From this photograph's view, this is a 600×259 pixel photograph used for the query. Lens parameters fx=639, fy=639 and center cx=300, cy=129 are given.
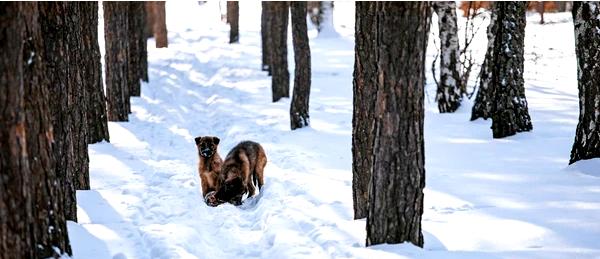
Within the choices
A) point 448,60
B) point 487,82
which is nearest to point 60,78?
point 487,82

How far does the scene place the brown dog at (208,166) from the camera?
10.2m

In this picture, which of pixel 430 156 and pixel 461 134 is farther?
pixel 461 134

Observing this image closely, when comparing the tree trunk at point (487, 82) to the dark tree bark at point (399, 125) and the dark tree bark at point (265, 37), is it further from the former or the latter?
the dark tree bark at point (265, 37)

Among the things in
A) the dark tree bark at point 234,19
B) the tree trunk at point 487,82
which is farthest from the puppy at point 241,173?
the dark tree bark at point 234,19

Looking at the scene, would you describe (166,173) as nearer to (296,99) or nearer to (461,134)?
(296,99)

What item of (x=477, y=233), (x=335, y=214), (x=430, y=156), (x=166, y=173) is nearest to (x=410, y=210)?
(x=477, y=233)

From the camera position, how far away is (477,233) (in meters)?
6.66

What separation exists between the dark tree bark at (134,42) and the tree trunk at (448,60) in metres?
8.63

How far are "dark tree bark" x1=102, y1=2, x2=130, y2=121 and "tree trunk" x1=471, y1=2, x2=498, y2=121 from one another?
8.65 m

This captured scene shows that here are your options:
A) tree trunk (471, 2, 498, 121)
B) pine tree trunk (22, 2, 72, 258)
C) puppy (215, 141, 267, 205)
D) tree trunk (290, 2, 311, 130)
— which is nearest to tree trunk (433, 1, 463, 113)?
tree trunk (471, 2, 498, 121)

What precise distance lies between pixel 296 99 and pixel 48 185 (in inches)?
396


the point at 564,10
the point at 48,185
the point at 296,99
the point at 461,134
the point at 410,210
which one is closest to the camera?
the point at 48,185

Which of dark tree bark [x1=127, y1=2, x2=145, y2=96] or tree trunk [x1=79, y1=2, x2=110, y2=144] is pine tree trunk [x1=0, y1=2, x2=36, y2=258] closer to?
tree trunk [x1=79, y1=2, x2=110, y2=144]

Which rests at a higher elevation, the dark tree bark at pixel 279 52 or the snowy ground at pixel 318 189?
the dark tree bark at pixel 279 52
